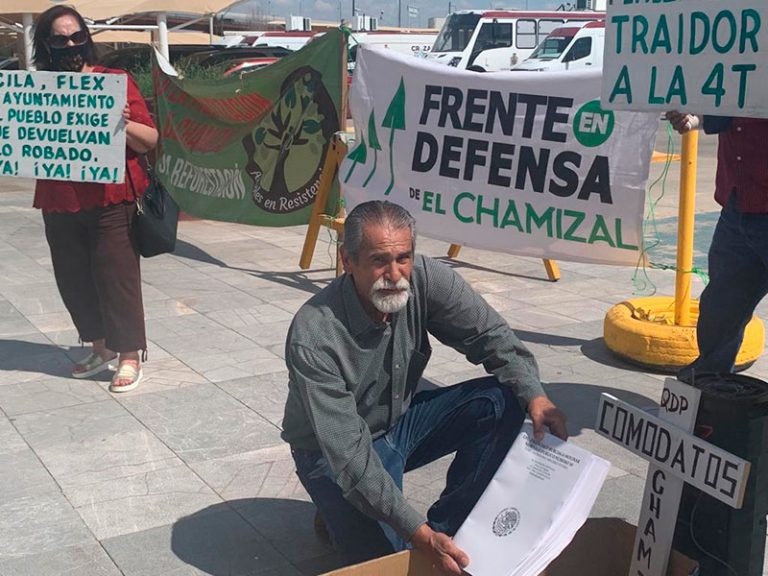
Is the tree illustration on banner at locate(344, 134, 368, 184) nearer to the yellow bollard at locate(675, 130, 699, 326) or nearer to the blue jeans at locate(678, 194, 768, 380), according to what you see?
the yellow bollard at locate(675, 130, 699, 326)

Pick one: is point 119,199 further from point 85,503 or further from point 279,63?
point 279,63

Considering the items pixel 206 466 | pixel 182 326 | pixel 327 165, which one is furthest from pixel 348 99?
pixel 206 466

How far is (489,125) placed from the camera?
6211 mm

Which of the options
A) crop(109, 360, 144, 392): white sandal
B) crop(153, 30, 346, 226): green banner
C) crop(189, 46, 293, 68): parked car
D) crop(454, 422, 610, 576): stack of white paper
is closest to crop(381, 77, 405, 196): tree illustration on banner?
crop(153, 30, 346, 226): green banner

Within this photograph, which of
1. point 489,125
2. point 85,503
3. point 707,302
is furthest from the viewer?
point 489,125

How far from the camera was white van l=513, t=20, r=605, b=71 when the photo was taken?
24375 millimetres

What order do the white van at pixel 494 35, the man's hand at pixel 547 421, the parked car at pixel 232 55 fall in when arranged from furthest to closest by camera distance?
the white van at pixel 494 35
the parked car at pixel 232 55
the man's hand at pixel 547 421

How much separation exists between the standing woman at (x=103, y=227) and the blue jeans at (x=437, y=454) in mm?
2134

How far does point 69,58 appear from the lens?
522 centimetres

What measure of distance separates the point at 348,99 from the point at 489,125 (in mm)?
1628

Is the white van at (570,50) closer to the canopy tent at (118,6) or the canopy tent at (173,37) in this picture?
the canopy tent at (173,37)

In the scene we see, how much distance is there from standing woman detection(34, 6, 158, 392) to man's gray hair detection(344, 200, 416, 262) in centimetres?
230

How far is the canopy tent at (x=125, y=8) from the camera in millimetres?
13023

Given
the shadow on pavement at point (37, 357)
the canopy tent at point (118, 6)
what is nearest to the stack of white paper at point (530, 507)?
the shadow on pavement at point (37, 357)
